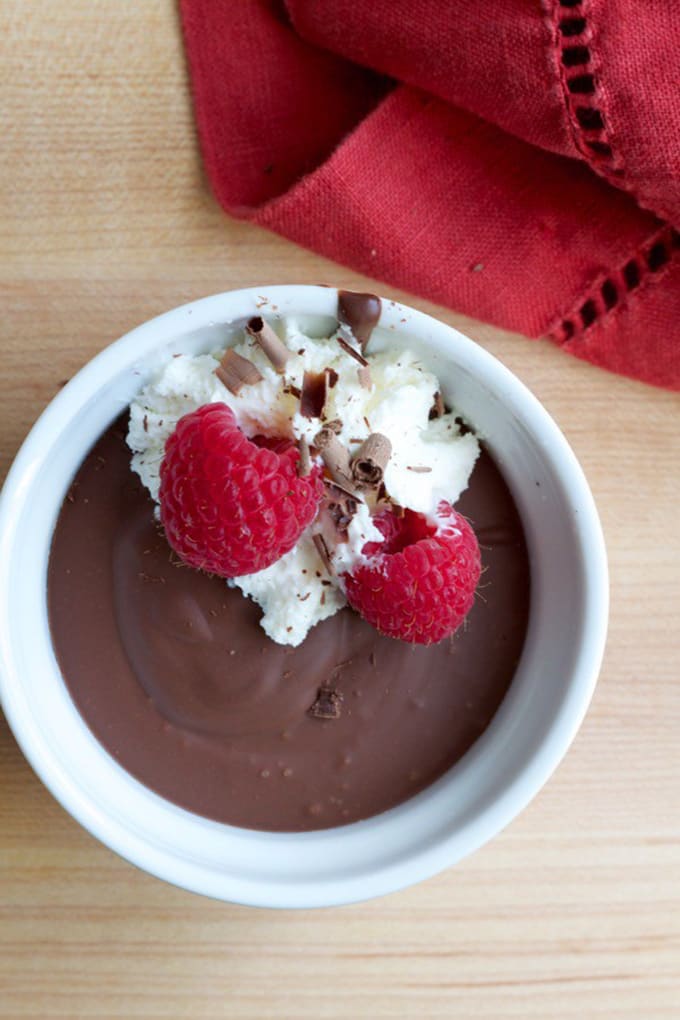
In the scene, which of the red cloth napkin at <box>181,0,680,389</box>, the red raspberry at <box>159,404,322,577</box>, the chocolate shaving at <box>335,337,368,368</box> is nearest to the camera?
the red raspberry at <box>159,404,322,577</box>

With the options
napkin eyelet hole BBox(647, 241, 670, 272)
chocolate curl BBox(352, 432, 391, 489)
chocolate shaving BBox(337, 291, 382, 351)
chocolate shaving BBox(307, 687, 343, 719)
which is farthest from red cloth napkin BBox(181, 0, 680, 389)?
chocolate shaving BBox(307, 687, 343, 719)

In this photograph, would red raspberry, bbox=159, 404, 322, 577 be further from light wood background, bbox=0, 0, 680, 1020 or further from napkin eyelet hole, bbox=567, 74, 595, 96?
napkin eyelet hole, bbox=567, 74, 595, 96

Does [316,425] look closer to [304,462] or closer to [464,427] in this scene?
[304,462]

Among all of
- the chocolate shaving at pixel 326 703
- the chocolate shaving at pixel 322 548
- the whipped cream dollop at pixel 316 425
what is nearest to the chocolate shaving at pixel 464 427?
the whipped cream dollop at pixel 316 425

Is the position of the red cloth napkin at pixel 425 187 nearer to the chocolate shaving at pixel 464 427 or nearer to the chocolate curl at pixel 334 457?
the chocolate shaving at pixel 464 427

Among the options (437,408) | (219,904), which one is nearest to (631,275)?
(437,408)
